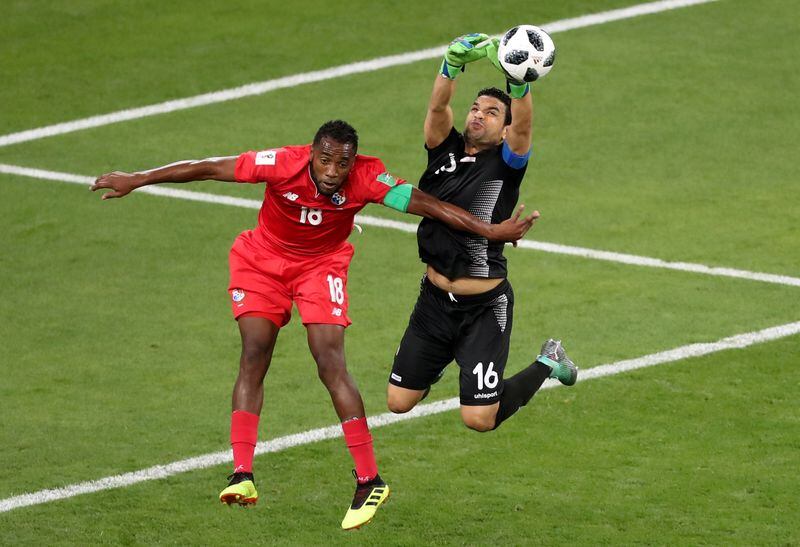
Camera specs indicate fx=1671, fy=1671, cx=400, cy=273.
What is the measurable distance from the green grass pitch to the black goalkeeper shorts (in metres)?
0.96

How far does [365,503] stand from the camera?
11.2 metres

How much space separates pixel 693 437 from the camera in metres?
13.5

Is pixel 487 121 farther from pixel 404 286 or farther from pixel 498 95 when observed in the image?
pixel 404 286

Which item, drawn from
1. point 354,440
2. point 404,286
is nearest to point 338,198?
point 354,440

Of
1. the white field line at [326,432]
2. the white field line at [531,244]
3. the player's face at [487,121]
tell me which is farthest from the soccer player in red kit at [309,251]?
the white field line at [531,244]

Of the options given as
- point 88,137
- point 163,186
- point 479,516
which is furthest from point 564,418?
point 88,137

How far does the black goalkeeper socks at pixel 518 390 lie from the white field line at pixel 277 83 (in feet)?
33.3

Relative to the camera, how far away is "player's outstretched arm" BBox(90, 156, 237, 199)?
11.1 metres

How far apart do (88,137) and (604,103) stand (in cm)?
661

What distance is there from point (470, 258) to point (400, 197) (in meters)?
0.93

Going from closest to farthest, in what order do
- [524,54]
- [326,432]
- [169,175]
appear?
[524,54], [169,175], [326,432]

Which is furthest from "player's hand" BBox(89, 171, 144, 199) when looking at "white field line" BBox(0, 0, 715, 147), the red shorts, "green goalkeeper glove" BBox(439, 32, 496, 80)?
"white field line" BBox(0, 0, 715, 147)

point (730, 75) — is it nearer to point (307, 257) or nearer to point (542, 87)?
point (542, 87)

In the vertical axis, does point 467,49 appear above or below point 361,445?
above
